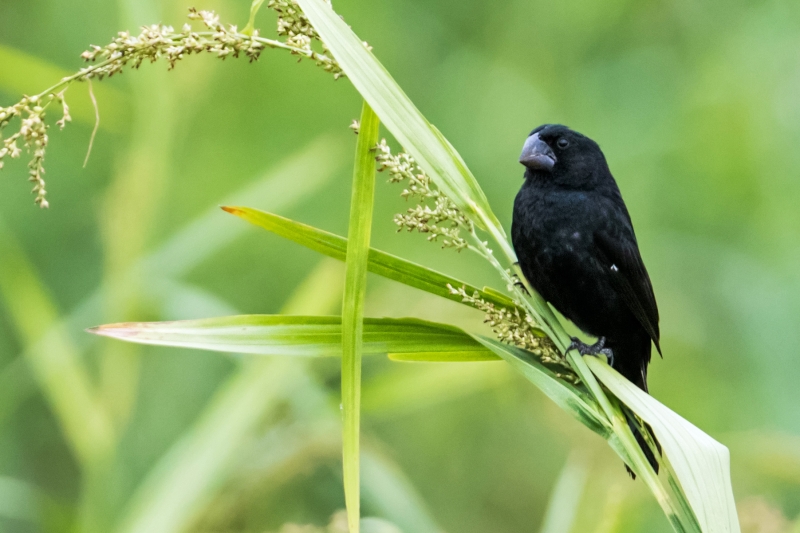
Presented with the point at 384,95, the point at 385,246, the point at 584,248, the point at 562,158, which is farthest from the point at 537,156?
the point at 384,95

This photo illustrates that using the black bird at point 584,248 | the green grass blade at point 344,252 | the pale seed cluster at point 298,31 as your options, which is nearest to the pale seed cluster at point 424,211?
the green grass blade at point 344,252

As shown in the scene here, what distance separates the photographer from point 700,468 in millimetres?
948

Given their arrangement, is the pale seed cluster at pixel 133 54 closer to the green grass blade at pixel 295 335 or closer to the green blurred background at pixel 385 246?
the green grass blade at pixel 295 335

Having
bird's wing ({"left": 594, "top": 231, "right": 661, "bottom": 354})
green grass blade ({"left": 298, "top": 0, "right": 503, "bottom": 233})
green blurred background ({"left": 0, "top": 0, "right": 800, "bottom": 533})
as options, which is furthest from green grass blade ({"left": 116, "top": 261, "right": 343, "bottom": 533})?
green grass blade ({"left": 298, "top": 0, "right": 503, "bottom": 233})

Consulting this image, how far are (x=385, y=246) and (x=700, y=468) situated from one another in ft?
6.73

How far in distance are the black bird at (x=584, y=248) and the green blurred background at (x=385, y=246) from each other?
0.36m

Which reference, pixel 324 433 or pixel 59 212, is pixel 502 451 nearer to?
pixel 324 433

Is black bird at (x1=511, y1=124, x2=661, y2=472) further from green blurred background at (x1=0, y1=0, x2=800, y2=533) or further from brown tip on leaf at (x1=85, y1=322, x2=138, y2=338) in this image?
brown tip on leaf at (x1=85, y1=322, x2=138, y2=338)

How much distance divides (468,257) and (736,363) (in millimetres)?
1171

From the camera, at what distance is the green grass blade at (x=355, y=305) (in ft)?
3.26

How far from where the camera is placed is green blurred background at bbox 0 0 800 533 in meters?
2.10

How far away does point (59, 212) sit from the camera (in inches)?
115

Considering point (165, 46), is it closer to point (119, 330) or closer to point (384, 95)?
point (384, 95)

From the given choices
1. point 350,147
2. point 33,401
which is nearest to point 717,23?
point 350,147
